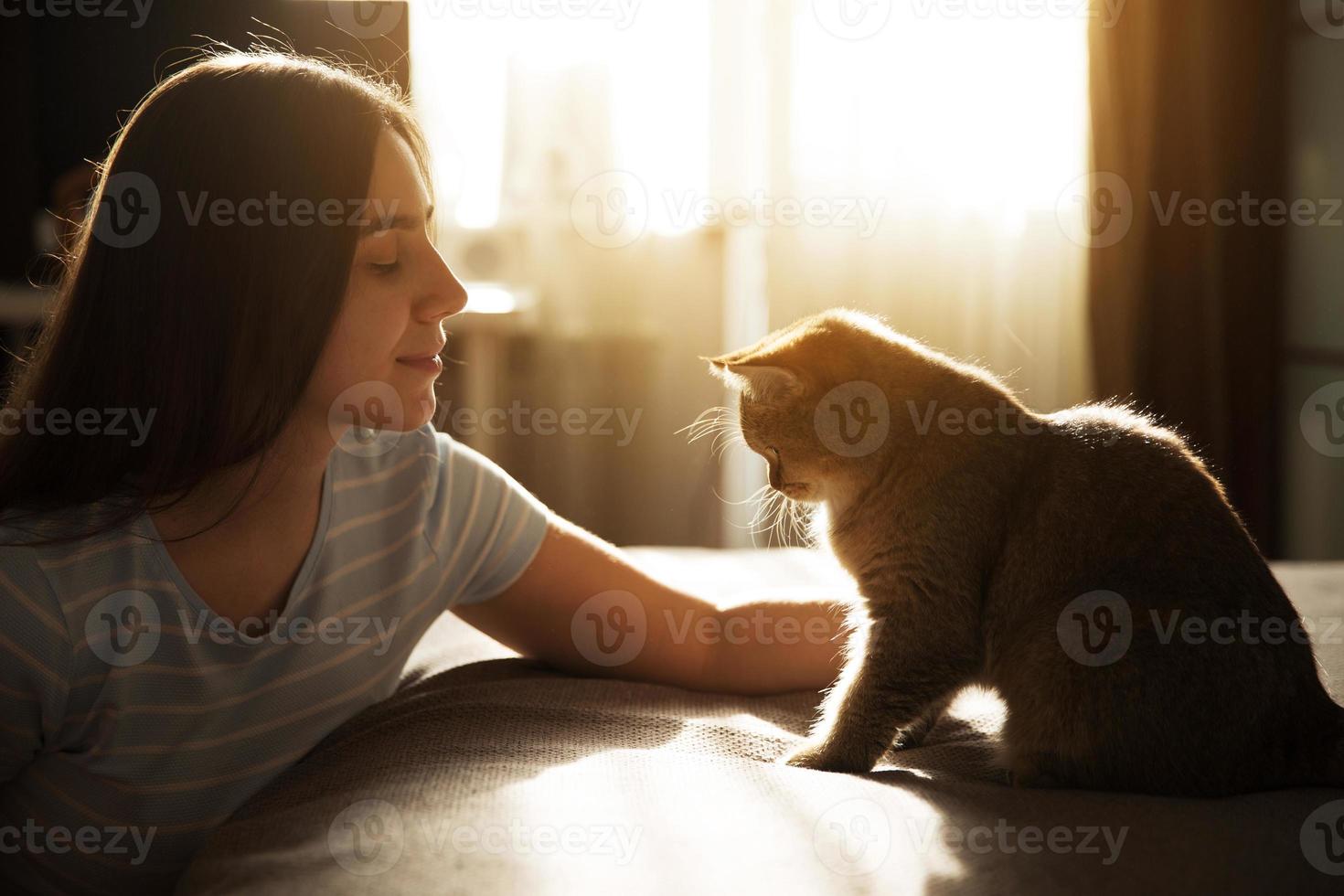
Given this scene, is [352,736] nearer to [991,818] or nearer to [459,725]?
[459,725]

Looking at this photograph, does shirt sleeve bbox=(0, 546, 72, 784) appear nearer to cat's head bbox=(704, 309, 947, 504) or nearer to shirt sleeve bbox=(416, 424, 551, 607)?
shirt sleeve bbox=(416, 424, 551, 607)

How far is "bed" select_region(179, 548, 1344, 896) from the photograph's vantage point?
0.71 metres

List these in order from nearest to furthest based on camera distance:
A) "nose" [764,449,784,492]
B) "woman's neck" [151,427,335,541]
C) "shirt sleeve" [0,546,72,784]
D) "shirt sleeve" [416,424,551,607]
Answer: "shirt sleeve" [0,546,72,784], "woman's neck" [151,427,335,541], "shirt sleeve" [416,424,551,607], "nose" [764,449,784,492]

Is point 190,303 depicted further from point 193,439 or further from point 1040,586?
point 1040,586

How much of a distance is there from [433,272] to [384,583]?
325mm

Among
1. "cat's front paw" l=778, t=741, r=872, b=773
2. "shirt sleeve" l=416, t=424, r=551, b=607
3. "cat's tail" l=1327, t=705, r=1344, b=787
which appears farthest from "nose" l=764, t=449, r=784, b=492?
"cat's tail" l=1327, t=705, r=1344, b=787

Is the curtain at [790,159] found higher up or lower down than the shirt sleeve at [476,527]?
higher up

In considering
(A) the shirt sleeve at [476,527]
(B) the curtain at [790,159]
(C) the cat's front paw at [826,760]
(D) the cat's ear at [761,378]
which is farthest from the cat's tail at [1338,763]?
(B) the curtain at [790,159]

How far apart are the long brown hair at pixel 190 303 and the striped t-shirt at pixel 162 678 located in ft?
0.24

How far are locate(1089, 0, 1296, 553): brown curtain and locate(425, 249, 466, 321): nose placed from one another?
2.42 meters

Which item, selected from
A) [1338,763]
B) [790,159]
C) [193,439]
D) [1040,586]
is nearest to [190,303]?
[193,439]

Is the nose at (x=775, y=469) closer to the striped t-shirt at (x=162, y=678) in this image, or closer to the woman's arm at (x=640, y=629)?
the woman's arm at (x=640, y=629)

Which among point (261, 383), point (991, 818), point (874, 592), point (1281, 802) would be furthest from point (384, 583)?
point (1281, 802)

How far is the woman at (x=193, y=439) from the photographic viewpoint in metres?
0.88
